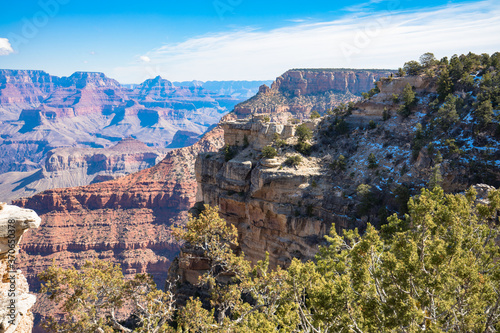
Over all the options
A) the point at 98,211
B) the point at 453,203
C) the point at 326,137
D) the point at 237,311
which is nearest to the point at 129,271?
the point at 98,211

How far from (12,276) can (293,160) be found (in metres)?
35.0

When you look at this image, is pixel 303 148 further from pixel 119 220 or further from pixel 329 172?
pixel 119 220

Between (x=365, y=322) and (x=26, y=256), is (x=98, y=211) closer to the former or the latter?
(x=26, y=256)

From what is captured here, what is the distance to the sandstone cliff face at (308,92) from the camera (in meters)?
153

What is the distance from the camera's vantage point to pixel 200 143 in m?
136

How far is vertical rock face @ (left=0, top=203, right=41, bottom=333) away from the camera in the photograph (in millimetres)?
12773

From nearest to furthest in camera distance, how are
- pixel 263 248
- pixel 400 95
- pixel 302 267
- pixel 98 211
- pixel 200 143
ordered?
1. pixel 302 267
2. pixel 263 248
3. pixel 400 95
4. pixel 98 211
5. pixel 200 143

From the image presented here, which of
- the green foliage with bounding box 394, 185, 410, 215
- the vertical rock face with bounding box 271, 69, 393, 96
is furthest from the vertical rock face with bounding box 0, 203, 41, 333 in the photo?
the vertical rock face with bounding box 271, 69, 393, 96

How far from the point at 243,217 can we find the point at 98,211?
76.1 metres

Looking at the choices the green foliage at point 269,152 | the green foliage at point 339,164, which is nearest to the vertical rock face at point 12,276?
the green foliage at point 269,152

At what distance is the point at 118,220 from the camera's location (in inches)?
4109

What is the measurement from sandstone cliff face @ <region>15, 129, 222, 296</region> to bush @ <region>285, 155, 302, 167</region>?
61.8 meters

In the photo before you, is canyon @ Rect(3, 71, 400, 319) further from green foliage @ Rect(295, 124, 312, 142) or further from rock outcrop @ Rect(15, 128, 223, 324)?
green foliage @ Rect(295, 124, 312, 142)

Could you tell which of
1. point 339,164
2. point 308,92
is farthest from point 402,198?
point 308,92
